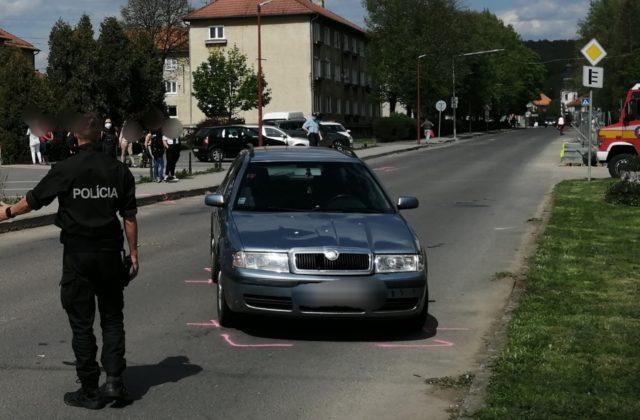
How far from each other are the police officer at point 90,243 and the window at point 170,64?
82.5m

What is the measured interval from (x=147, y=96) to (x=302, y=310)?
53149mm

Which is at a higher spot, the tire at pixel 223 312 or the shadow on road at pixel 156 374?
the tire at pixel 223 312

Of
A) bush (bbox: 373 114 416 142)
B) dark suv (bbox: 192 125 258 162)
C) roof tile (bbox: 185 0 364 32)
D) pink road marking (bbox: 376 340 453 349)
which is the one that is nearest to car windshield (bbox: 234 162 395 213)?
pink road marking (bbox: 376 340 453 349)

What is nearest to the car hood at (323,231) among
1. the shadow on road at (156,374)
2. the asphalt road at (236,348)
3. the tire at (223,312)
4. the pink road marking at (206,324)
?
the tire at (223,312)

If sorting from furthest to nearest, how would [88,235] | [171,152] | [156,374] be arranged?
1. [171,152]
2. [156,374]
3. [88,235]

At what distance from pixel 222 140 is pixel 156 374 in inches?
1343

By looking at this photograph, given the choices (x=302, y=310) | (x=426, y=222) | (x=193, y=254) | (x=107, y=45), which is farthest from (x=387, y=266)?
(x=107, y=45)

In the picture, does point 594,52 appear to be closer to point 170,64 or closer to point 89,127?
point 89,127

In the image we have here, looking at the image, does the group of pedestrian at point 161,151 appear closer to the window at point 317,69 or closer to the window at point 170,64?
the window at point 317,69

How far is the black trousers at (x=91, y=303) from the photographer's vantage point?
16.9 feet

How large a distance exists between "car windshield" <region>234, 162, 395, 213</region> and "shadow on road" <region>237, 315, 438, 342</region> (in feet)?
3.25

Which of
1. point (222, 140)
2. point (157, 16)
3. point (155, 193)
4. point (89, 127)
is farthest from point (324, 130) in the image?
point (89, 127)

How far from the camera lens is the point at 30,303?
8516mm

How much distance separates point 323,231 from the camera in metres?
7.19
